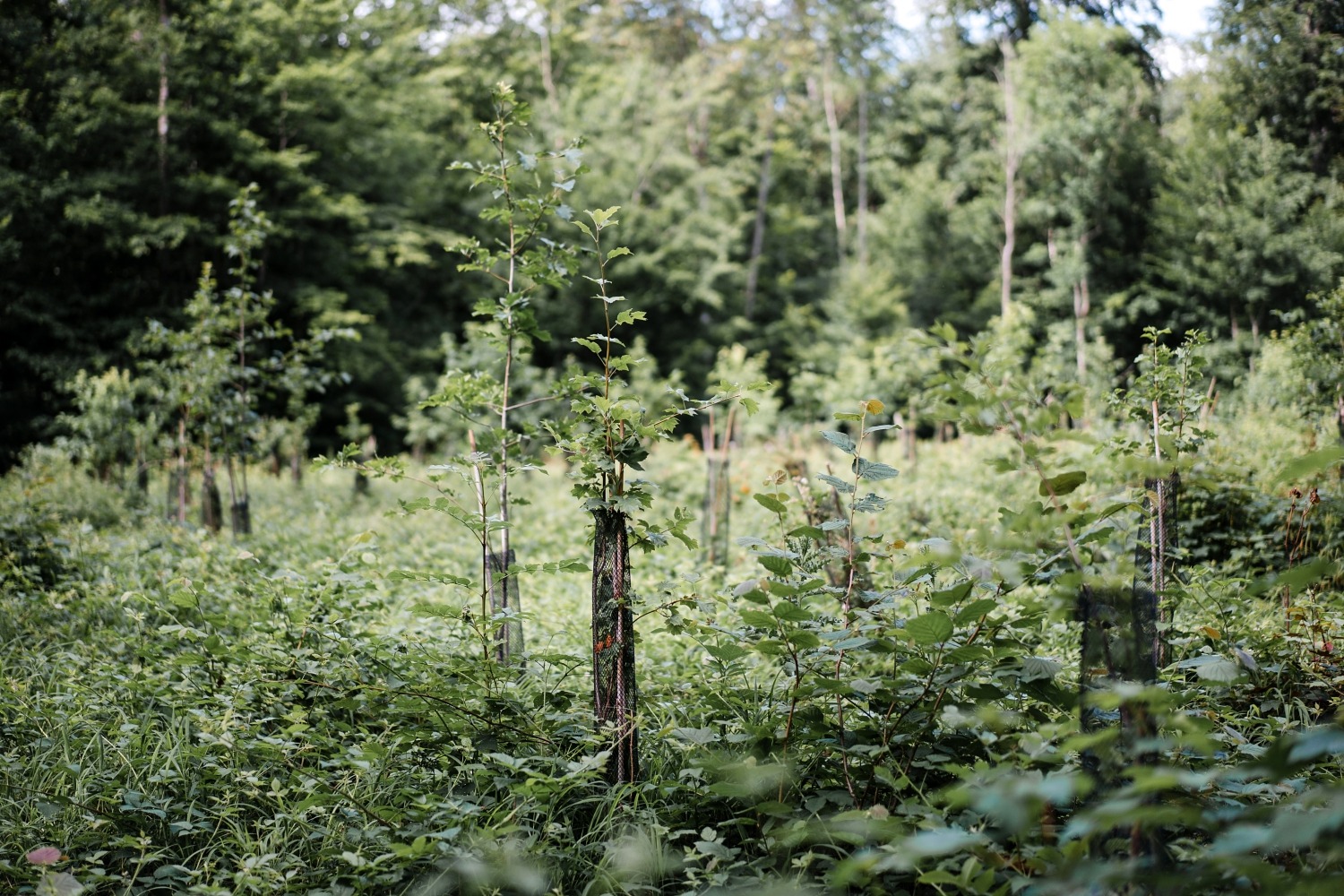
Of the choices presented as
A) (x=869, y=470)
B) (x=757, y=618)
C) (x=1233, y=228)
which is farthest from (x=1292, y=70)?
(x=757, y=618)

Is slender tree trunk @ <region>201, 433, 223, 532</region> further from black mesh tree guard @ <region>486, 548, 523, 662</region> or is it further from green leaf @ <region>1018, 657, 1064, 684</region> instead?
green leaf @ <region>1018, 657, 1064, 684</region>

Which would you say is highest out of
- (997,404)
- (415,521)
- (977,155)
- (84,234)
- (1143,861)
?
(977,155)

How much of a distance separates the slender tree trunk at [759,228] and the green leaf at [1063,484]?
21058 mm

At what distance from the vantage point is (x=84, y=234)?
1423 centimetres

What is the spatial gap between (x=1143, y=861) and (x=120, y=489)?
879 centimetres

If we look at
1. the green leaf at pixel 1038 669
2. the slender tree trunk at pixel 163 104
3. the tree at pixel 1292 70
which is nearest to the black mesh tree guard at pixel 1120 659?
the green leaf at pixel 1038 669

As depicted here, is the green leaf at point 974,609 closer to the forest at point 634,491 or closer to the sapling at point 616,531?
the forest at point 634,491

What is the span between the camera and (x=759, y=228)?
72.9 feet

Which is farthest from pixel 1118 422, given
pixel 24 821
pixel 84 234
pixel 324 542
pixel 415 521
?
pixel 84 234

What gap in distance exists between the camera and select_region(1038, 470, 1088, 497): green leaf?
1516 millimetres

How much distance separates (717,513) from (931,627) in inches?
146

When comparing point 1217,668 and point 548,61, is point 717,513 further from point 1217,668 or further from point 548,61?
point 548,61

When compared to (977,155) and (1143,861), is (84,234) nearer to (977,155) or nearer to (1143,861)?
(1143,861)

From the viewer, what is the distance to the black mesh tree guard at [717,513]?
5.24 meters
